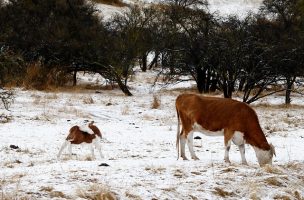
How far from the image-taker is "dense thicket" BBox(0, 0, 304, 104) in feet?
78.2

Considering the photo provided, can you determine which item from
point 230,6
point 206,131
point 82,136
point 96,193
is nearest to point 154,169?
point 96,193

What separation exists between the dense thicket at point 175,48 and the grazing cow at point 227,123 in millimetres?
14317

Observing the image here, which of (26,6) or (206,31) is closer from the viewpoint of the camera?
(206,31)

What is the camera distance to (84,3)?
3434 cm

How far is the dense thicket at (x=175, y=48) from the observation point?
23844 millimetres

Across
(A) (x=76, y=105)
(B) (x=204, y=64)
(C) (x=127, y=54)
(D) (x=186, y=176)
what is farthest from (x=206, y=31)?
(D) (x=186, y=176)

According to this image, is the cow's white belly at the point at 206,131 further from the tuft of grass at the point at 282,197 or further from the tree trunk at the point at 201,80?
the tree trunk at the point at 201,80

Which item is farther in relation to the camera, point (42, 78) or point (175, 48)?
point (175, 48)

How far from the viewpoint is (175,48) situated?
28.9m

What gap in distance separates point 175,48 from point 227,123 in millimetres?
21000

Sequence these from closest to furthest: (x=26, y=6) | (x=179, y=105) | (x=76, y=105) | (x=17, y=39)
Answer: (x=179, y=105)
(x=76, y=105)
(x=17, y=39)
(x=26, y=6)

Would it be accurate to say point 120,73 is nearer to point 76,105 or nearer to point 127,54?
point 127,54

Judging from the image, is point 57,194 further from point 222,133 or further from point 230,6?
point 230,6

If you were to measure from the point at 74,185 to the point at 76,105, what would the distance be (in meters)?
14.2
